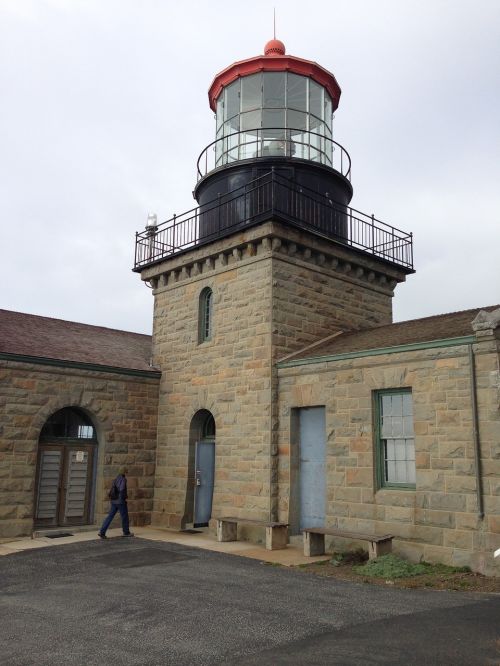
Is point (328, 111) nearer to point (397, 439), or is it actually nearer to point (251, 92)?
point (251, 92)

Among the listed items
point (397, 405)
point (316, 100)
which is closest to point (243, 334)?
point (397, 405)

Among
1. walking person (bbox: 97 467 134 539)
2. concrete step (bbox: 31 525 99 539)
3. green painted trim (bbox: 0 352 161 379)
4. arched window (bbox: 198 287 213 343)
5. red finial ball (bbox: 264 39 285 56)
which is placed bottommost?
concrete step (bbox: 31 525 99 539)

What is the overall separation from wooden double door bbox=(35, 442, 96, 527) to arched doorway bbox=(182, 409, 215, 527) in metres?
2.29

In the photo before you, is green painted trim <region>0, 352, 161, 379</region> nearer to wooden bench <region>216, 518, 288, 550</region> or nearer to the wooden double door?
the wooden double door

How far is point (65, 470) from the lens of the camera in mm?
13492

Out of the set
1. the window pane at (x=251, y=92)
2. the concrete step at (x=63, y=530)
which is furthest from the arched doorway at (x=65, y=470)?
Answer: the window pane at (x=251, y=92)

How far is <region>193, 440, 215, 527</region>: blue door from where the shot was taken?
45.7 ft

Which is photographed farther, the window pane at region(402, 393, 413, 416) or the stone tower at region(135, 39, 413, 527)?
the stone tower at region(135, 39, 413, 527)

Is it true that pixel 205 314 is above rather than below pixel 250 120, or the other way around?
below

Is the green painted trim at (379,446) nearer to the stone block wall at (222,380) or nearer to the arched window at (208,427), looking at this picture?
the stone block wall at (222,380)

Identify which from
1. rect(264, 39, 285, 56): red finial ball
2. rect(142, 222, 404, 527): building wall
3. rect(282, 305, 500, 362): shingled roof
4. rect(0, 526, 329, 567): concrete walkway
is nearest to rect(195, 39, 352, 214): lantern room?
rect(264, 39, 285, 56): red finial ball

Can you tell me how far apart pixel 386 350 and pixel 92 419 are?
7.20m

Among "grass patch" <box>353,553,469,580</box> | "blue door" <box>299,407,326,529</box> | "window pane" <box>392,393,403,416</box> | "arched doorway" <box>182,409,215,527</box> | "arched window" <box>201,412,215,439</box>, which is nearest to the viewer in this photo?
"grass patch" <box>353,553,469,580</box>

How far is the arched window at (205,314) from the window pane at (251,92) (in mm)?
4987
